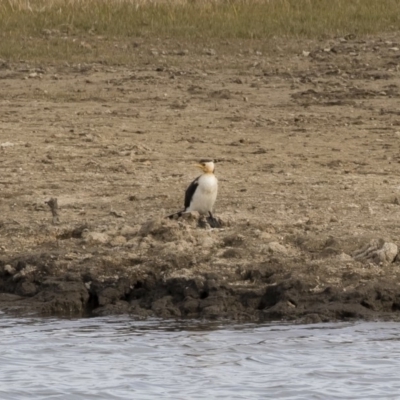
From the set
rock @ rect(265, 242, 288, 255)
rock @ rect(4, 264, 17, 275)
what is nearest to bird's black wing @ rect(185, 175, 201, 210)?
rock @ rect(265, 242, 288, 255)

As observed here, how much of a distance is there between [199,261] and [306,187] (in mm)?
1934

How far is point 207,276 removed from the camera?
8.61 meters

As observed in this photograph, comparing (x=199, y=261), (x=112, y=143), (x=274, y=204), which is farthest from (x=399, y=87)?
(x=199, y=261)

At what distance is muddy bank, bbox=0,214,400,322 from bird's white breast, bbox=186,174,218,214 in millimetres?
282

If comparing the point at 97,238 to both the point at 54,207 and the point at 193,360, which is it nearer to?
the point at 54,207

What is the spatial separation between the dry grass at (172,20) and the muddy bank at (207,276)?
7529 mm

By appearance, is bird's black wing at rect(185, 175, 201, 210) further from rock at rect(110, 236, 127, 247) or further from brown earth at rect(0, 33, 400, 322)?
rock at rect(110, 236, 127, 247)

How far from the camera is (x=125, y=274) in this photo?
873cm

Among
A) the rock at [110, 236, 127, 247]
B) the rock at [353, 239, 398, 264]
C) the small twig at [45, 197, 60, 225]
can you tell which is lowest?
the rock at [353, 239, 398, 264]

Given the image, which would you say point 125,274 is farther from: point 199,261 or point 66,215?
point 66,215

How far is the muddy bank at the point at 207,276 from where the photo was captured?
834 centimetres

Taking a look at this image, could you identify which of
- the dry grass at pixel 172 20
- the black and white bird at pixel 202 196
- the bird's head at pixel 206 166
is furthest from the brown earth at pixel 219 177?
the dry grass at pixel 172 20

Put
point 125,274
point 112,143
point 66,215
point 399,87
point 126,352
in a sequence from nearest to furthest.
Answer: point 126,352 → point 125,274 → point 66,215 → point 112,143 → point 399,87

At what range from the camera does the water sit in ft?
24.8
